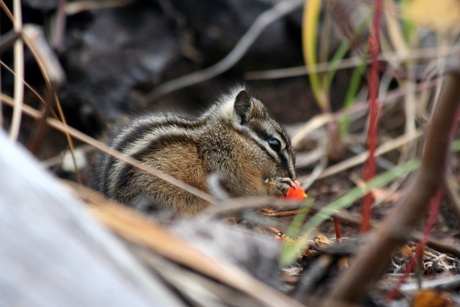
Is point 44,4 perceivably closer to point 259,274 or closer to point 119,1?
point 119,1

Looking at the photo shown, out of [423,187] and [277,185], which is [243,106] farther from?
[423,187]

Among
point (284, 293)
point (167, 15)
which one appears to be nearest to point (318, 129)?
point (167, 15)

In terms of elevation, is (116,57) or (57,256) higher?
(57,256)

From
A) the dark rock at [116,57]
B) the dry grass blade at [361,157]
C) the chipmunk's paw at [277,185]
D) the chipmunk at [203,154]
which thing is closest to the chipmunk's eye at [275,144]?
the chipmunk at [203,154]

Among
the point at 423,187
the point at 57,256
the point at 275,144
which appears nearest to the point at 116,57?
the point at 275,144

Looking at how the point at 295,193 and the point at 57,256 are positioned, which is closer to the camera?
the point at 57,256

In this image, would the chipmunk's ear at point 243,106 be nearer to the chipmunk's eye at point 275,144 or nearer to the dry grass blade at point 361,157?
the chipmunk's eye at point 275,144

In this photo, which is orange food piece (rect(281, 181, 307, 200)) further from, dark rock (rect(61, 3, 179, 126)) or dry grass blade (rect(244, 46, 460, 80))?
dark rock (rect(61, 3, 179, 126))

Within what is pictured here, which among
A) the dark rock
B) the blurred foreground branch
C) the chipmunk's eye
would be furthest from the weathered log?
the dark rock
